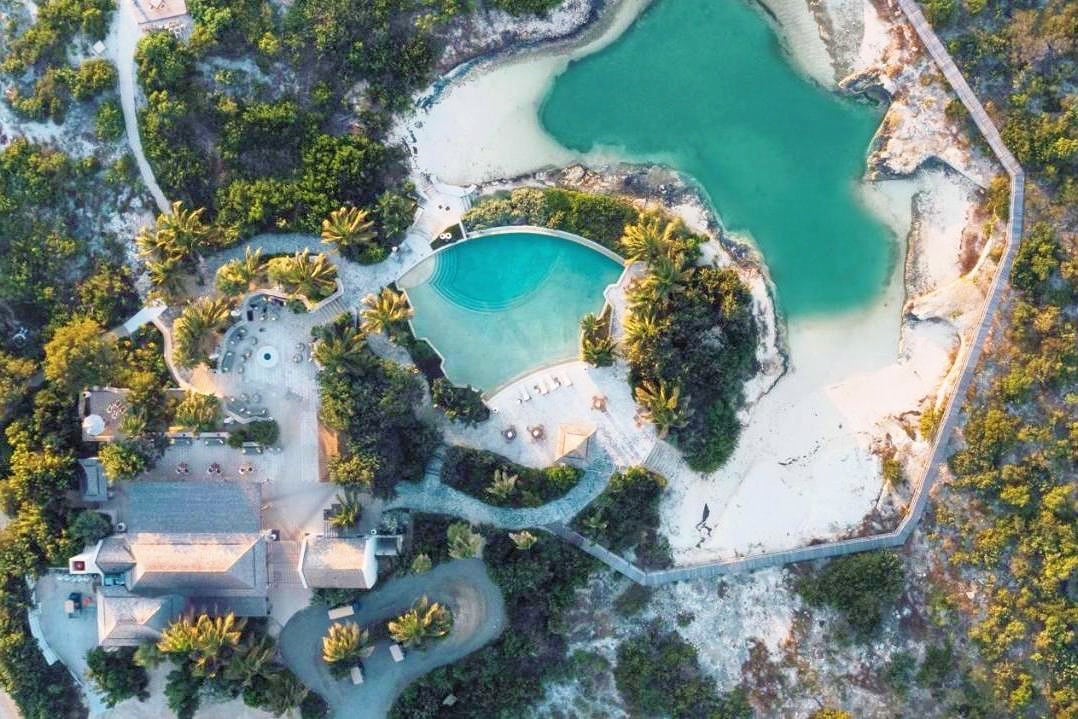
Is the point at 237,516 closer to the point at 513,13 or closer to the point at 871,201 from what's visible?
the point at 513,13

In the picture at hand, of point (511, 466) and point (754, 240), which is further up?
point (754, 240)

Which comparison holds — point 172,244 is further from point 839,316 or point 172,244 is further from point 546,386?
point 839,316

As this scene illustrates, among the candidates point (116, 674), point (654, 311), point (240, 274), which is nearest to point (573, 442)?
point (654, 311)

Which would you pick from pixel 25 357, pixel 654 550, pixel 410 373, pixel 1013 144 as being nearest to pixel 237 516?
pixel 410 373

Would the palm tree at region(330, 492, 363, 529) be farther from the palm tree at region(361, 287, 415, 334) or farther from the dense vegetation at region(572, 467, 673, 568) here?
the dense vegetation at region(572, 467, 673, 568)

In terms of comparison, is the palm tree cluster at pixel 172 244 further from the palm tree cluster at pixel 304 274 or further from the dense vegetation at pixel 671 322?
the dense vegetation at pixel 671 322
